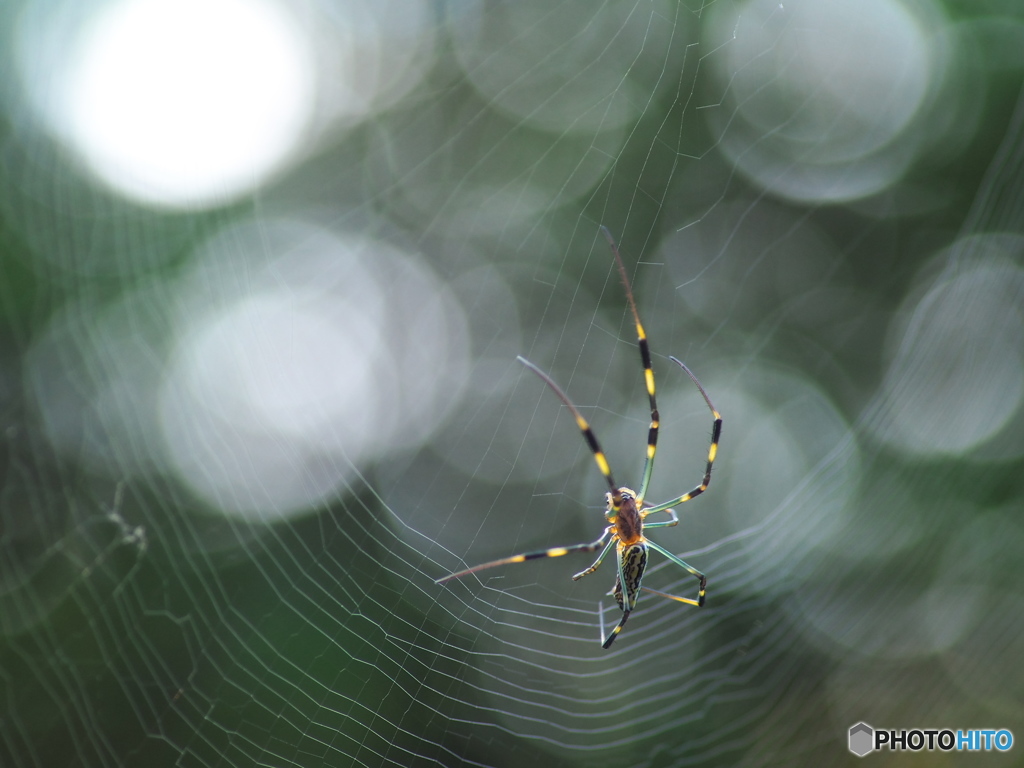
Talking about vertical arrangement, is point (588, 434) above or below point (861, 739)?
below

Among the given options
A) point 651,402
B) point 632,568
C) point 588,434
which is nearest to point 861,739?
point 632,568

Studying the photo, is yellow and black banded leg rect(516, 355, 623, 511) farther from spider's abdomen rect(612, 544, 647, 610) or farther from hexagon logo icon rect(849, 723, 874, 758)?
hexagon logo icon rect(849, 723, 874, 758)

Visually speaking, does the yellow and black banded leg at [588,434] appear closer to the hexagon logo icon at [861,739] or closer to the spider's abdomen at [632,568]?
the spider's abdomen at [632,568]

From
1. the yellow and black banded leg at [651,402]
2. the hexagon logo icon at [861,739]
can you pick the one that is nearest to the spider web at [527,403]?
the hexagon logo icon at [861,739]

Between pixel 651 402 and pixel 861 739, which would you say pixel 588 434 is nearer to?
pixel 651 402

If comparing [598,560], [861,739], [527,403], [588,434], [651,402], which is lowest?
[598,560]

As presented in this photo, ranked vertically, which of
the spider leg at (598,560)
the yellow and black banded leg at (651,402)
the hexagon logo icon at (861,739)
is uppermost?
the yellow and black banded leg at (651,402)
